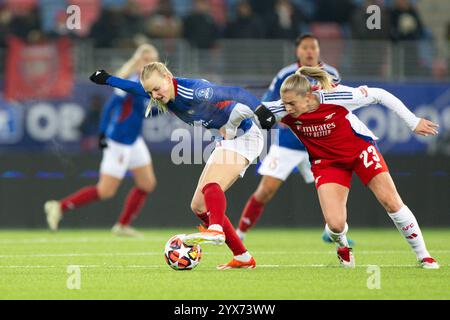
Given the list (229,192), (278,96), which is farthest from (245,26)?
(278,96)

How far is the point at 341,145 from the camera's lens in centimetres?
874

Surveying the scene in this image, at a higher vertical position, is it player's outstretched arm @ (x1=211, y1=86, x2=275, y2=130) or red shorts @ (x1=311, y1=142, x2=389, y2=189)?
player's outstretched arm @ (x1=211, y1=86, x2=275, y2=130)

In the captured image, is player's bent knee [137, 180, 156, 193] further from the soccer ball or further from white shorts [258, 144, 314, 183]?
the soccer ball

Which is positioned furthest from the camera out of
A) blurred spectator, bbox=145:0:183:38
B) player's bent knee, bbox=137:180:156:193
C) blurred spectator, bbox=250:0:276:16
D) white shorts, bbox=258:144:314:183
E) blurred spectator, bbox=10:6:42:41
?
blurred spectator, bbox=250:0:276:16

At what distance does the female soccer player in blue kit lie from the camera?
27.2 feet

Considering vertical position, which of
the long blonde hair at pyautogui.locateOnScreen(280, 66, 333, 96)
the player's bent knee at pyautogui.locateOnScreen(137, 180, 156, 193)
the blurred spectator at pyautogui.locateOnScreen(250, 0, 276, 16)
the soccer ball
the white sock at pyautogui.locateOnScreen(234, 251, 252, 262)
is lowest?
the player's bent knee at pyautogui.locateOnScreen(137, 180, 156, 193)

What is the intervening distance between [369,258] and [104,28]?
7.94 m

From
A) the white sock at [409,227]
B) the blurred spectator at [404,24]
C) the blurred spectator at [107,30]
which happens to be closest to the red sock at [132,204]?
the blurred spectator at [107,30]

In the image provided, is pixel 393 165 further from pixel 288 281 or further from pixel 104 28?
pixel 288 281

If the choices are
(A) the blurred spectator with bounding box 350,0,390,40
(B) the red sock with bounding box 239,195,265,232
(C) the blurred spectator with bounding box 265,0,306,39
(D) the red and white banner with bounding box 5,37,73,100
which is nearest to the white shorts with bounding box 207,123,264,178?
(B) the red sock with bounding box 239,195,265,232

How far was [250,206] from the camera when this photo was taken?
11.8 m

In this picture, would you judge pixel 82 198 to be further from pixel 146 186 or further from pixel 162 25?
pixel 162 25

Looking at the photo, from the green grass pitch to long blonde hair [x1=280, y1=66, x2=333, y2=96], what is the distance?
1.52 meters
